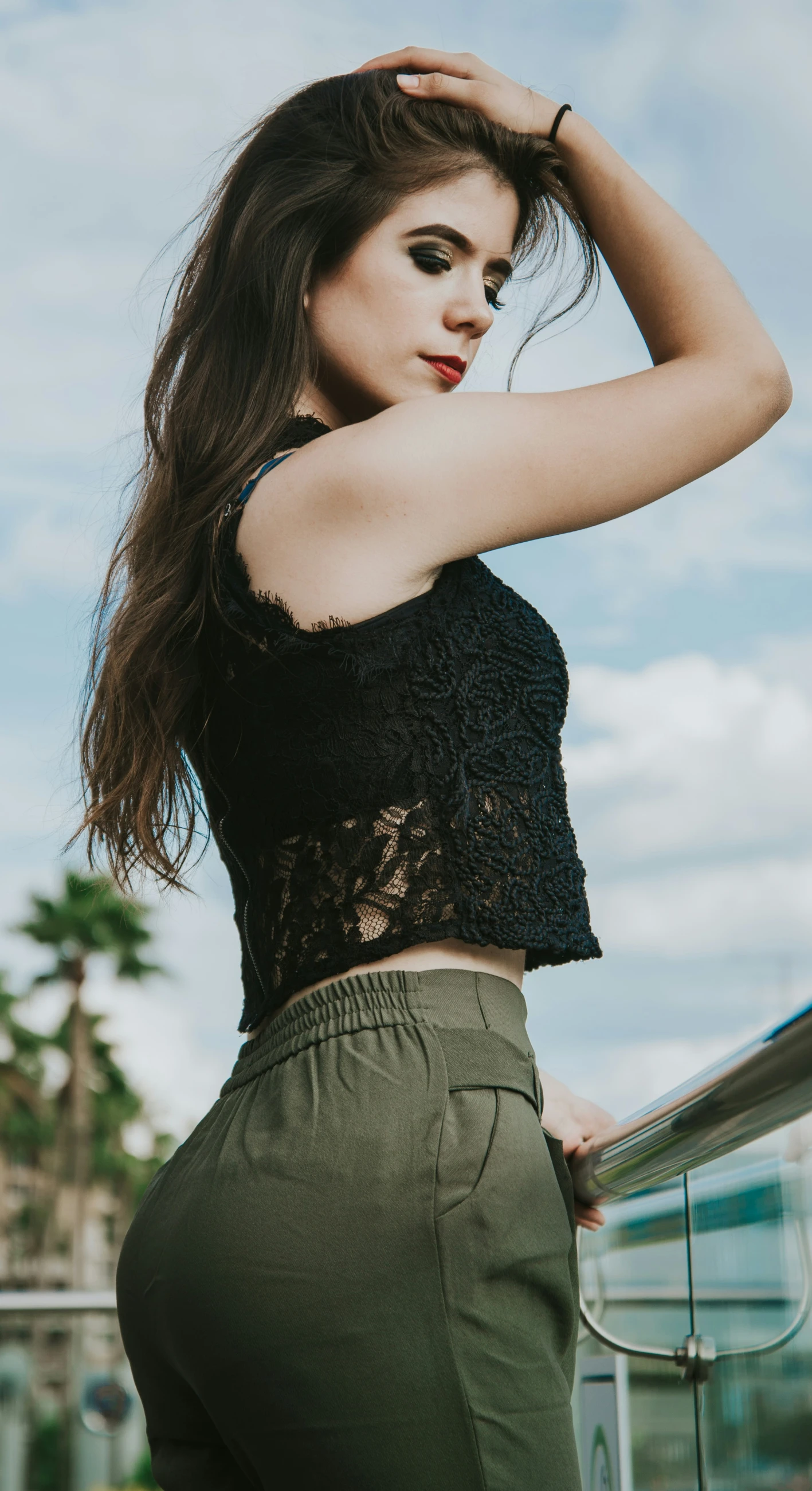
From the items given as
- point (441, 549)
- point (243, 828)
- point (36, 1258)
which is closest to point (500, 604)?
point (441, 549)

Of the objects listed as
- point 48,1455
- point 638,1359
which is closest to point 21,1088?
point 48,1455

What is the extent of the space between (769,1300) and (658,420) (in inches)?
43.4

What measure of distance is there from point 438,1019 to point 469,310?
0.92 metres

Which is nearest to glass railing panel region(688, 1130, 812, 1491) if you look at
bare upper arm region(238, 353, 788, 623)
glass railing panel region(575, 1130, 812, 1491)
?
glass railing panel region(575, 1130, 812, 1491)

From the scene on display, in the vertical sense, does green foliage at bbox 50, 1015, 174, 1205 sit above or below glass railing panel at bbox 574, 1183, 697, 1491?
above

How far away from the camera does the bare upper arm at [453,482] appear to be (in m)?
1.32

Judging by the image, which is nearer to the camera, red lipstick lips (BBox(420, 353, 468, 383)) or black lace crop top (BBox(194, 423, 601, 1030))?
black lace crop top (BBox(194, 423, 601, 1030))

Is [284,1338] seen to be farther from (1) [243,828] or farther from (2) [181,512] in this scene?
(2) [181,512]

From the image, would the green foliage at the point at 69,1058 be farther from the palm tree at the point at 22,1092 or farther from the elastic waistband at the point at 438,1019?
the elastic waistband at the point at 438,1019

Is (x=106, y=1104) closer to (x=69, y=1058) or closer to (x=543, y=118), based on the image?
(x=69, y=1058)

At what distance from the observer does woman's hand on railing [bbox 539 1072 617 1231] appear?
1.77m

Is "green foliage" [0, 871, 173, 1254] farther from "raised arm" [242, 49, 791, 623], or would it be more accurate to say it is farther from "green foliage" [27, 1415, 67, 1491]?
"raised arm" [242, 49, 791, 623]

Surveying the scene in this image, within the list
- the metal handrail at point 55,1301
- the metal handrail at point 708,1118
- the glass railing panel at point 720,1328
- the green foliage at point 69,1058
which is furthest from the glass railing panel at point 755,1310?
the green foliage at point 69,1058

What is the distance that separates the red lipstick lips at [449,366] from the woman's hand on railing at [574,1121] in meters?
0.92
